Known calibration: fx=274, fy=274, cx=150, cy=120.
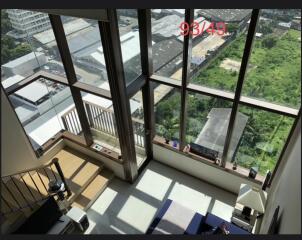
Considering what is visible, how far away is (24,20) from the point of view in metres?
4.01

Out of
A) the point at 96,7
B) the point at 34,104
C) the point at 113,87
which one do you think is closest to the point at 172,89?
the point at 113,87

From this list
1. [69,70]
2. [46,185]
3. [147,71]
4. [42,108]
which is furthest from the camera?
A: [46,185]

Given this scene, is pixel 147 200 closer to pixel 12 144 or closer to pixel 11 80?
pixel 12 144

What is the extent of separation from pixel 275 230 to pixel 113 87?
2.96 m

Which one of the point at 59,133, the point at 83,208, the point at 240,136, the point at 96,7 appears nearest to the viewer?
the point at 96,7

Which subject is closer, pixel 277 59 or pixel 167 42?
pixel 277 59

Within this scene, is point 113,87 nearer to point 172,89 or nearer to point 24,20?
point 172,89

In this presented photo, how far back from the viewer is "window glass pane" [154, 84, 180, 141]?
16.4 ft

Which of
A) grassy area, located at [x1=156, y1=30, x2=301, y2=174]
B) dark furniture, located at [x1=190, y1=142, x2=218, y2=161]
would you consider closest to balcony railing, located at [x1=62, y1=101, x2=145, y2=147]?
grassy area, located at [x1=156, y1=30, x2=301, y2=174]

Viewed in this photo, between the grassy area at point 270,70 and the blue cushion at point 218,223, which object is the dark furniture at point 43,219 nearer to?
the blue cushion at point 218,223

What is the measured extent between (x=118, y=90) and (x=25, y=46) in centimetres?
160

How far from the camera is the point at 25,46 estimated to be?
4289 millimetres

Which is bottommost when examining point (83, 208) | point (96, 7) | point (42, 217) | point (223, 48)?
point (42, 217)

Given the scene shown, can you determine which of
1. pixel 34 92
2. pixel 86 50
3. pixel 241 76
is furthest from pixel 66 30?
pixel 241 76
